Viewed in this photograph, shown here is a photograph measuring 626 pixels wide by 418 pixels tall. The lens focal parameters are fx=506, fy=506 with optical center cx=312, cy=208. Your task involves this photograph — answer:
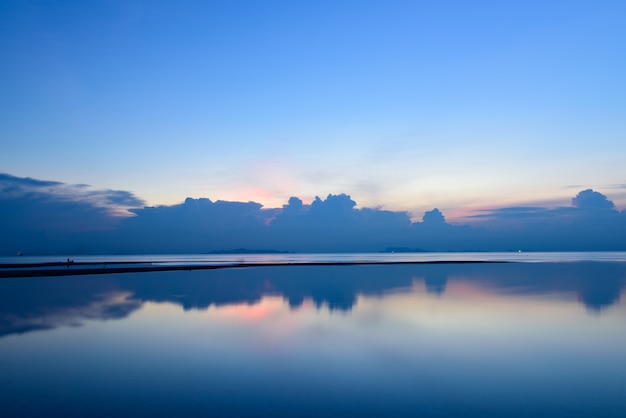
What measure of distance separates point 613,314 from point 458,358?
42.1ft

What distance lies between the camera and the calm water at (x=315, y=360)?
31.5ft

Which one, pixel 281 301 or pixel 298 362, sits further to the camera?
pixel 281 301

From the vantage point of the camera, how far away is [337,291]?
3631 cm

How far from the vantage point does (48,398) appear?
32.7 ft

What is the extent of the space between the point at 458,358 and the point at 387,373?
281 centimetres

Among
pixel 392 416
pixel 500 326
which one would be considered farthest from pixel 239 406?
pixel 500 326

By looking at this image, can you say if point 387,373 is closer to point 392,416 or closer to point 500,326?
point 392,416

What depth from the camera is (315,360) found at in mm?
13742

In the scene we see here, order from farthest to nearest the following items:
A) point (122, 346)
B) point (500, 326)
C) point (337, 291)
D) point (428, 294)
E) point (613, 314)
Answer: point (337, 291) < point (428, 294) < point (613, 314) < point (500, 326) < point (122, 346)

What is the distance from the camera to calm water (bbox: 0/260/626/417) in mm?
9602

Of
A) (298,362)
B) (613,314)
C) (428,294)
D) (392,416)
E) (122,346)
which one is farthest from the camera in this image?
(428,294)

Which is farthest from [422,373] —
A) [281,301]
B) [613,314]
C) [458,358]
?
[281,301]

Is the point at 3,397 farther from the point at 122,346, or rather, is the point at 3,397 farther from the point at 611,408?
the point at 611,408

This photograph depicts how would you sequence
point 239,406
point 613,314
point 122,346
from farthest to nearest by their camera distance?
point 613,314 → point 122,346 → point 239,406
